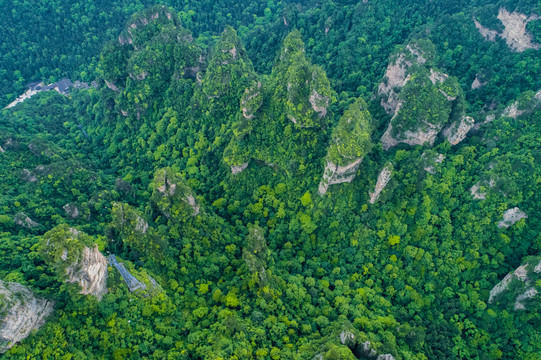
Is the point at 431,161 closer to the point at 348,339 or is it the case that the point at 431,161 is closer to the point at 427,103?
the point at 427,103

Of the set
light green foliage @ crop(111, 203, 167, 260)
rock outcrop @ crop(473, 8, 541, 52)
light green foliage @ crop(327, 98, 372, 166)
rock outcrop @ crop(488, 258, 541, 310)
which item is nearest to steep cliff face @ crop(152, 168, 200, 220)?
light green foliage @ crop(111, 203, 167, 260)

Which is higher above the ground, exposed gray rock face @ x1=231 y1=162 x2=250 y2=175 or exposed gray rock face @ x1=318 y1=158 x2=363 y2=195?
exposed gray rock face @ x1=318 y1=158 x2=363 y2=195

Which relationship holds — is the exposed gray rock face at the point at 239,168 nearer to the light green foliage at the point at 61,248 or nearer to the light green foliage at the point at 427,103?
the light green foliage at the point at 427,103

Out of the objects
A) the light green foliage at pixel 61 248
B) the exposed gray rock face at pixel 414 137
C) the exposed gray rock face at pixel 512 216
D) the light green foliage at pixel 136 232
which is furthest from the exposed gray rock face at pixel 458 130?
the light green foliage at pixel 61 248

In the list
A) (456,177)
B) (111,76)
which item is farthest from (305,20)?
(456,177)

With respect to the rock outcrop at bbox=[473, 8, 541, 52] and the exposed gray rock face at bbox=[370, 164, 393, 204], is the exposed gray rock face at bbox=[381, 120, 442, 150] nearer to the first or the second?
the exposed gray rock face at bbox=[370, 164, 393, 204]

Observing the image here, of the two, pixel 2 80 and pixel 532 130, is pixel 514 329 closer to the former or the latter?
pixel 532 130
